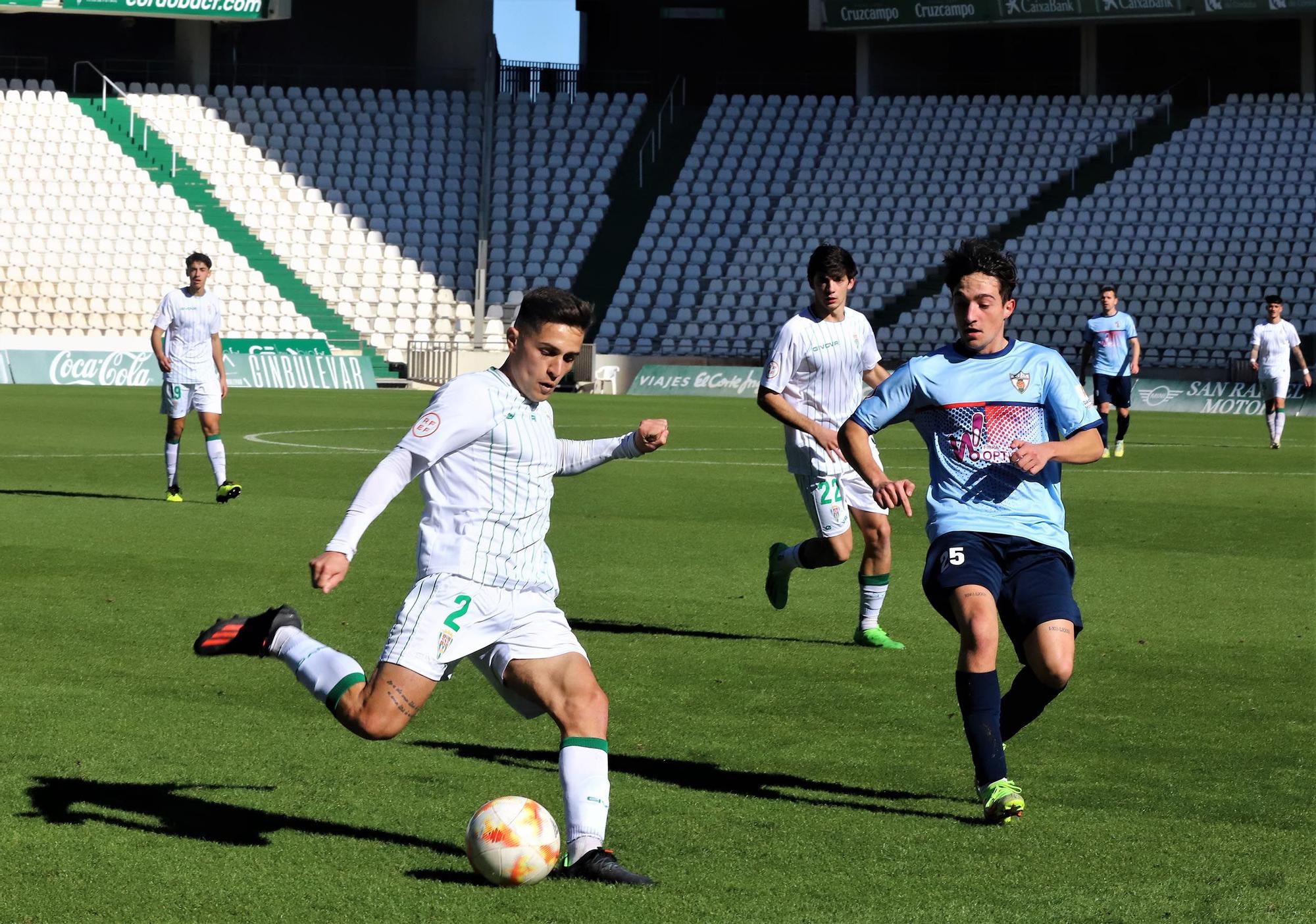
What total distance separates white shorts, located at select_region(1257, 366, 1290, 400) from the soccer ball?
65.3 feet

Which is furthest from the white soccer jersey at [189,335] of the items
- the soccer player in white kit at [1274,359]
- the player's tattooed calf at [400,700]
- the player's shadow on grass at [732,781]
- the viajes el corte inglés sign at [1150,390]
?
the viajes el corte inglés sign at [1150,390]

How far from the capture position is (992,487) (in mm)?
5590

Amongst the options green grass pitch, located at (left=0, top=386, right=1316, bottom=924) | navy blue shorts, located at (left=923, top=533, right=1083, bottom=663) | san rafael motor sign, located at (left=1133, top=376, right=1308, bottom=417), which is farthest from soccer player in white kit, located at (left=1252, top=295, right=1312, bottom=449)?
navy blue shorts, located at (left=923, top=533, right=1083, bottom=663)

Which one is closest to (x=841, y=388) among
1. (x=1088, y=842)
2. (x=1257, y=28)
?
(x=1088, y=842)

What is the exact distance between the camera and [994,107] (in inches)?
1767

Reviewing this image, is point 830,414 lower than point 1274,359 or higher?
higher

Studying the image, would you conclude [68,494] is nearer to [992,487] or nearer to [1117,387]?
[992,487]

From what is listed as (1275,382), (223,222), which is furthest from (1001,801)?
(223,222)

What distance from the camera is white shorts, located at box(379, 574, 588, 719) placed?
4.77 m

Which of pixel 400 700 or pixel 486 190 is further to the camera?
pixel 486 190

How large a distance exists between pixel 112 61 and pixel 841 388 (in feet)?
141

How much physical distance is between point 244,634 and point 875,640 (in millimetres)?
4132

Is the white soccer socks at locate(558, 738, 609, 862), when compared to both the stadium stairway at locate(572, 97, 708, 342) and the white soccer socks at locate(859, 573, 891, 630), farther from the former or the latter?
the stadium stairway at locate(572, 97, 708, 342)

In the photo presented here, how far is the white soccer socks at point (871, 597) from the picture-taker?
341 inches
